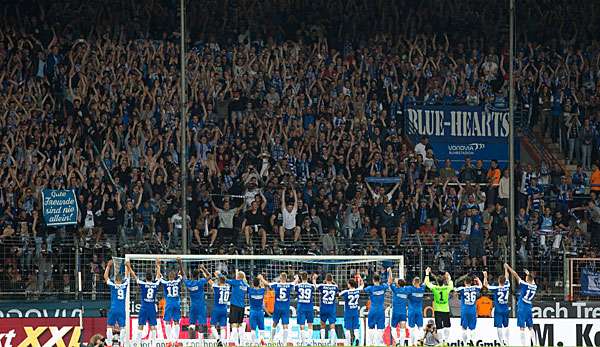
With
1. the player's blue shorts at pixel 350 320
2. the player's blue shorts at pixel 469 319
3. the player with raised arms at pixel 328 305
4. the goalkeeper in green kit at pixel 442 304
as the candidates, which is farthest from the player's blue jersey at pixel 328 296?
the player's blue shorts at pixel 469 319

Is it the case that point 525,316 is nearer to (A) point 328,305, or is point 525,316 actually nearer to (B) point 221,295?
(A) point 328,305

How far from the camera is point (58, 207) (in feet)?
102

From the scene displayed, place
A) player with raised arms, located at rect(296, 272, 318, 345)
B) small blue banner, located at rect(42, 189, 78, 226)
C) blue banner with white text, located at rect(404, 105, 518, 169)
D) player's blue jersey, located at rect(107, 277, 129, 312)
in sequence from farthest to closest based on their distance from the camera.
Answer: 1. blue banner with white text, located at rect(404, 105, 518, 169)
2. small blue banner, located at rect(42, 189, 78, 226)
3. player with raised arms, located at rect(296, 272, 318, 345)
4. player's blue jersey, located at rect(107, 277, 129, 312)

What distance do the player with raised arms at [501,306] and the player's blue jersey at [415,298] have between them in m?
1.31

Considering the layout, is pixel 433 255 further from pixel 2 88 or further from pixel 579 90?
pixel 2 88

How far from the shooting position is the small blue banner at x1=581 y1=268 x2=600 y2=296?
30.6m

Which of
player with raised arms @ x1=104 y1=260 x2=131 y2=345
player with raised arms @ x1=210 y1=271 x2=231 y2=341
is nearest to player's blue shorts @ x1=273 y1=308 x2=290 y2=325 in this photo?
player with raised arms @ x1=210 y1=271 x2=231 y2=341

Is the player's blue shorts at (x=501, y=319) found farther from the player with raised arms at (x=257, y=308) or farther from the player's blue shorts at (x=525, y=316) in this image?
the player with raised arms at (x=257, y=308)

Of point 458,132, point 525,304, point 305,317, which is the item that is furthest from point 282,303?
point 458,132

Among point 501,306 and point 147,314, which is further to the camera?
point 501,306

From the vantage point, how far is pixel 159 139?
3447 cm

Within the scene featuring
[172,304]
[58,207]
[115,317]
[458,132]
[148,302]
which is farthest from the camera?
[458,132]

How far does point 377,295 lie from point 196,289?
11.7ft

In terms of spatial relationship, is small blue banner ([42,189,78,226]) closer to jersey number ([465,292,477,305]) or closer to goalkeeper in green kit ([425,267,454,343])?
goalkeeper in green kit ([425,267,454,343])
